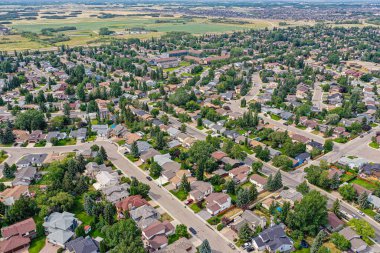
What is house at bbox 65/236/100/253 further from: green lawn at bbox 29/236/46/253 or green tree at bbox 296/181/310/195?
green tree at bbox 296/181/310/195

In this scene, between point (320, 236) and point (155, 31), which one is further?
point (155, 31)

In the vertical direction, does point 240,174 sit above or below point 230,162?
below

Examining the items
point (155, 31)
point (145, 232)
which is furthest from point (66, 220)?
point (155, 31)

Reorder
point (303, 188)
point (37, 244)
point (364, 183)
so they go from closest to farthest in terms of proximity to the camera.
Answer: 1. point (37, 244)
2. point (303, 188)
3. point (364, 183)

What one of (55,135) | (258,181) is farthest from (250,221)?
(55,135)

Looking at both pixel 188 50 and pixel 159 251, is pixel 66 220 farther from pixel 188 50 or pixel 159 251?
pixel 188 50

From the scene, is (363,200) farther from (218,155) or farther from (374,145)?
(374,145)

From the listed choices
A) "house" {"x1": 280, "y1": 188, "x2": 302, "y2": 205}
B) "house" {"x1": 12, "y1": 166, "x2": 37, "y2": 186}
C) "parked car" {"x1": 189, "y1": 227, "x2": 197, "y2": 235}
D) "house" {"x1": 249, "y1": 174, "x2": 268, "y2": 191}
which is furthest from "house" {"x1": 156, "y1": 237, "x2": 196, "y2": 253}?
"house" {"x1": 12, "y1": 166, "x2": 37, "y2": 186}
